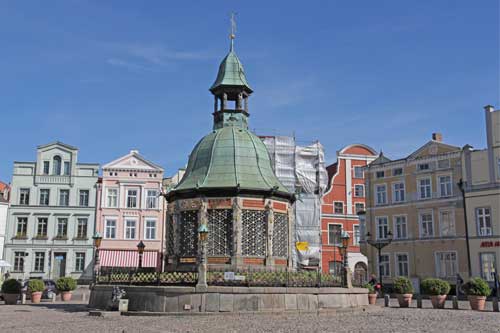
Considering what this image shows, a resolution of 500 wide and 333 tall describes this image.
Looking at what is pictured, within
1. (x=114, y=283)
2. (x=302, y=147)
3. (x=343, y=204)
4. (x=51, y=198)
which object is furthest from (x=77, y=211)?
(x=114, y=283)

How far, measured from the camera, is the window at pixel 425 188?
43.9 metres

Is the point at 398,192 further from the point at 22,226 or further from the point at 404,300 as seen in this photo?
the point at 22,226

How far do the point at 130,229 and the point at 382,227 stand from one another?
2364 cm

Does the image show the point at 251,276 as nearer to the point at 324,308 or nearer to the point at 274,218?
the point at 324,308

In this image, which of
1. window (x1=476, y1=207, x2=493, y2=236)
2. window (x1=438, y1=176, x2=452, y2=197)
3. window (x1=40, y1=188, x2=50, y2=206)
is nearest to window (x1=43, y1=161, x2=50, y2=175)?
window (x1=40, y1=188, x2=50, y2=206)

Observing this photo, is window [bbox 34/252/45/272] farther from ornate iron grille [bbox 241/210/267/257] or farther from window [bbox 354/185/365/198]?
ornate iron grille [bbox 241/210/267/257]

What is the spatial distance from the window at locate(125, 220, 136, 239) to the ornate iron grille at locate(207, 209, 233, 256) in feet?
95.4

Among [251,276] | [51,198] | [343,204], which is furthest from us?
[343,204]

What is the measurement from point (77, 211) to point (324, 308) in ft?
119

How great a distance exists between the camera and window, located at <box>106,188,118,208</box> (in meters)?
51.8

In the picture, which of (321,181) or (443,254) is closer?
(443,254)

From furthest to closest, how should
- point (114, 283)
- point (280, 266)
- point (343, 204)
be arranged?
point (343, 204) → point (280, 266) → point (114, 283)

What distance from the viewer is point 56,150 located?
52344mm

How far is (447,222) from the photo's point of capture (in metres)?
42.2
